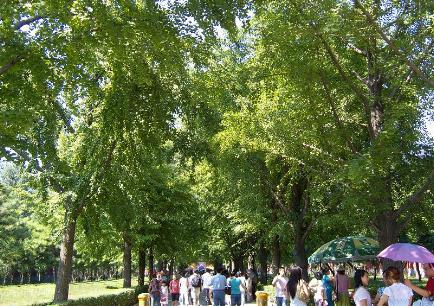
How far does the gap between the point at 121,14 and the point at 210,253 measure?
1296 inches

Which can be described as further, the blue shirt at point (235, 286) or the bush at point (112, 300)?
the blue shirt at point (235, 286)

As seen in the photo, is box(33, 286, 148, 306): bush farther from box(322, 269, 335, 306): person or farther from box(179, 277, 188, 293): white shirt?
box(322, 269, 335, 306): person

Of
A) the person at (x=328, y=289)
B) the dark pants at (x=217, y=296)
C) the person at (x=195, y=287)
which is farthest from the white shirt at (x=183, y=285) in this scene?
the person at (x=328, y=289)

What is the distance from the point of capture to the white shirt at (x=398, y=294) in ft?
23.6

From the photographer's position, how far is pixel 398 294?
7.21 meters

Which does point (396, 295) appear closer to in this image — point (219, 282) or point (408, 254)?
point (408, 254)

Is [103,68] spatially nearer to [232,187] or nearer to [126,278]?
[232,187]

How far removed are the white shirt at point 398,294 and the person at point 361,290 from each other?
327 mm

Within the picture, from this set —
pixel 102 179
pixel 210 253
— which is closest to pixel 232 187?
pixel 102 179

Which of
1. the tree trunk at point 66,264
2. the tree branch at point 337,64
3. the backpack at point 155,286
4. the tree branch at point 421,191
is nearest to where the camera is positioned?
the tree branch at point 337,64

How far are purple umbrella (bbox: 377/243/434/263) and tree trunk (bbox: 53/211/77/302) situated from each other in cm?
1018

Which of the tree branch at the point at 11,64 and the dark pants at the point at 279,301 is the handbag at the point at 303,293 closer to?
the dark pants at the point at 279,301

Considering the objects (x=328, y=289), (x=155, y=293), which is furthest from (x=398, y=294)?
(x=155, y=293)

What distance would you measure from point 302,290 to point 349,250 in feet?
31.5
